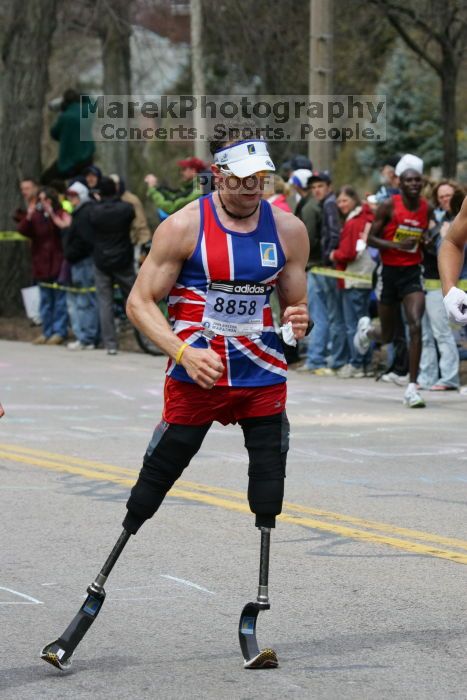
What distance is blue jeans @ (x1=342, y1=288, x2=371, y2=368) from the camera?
15.8 meters

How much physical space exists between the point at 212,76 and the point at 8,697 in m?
39.0

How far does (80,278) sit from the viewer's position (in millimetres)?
19234

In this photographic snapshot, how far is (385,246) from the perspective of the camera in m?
13.5

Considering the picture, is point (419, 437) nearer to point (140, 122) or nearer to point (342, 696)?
point (342, 696)

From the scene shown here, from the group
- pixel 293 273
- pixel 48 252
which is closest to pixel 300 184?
pixel 48 252

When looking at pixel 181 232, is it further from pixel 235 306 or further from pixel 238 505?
pixel 238 505

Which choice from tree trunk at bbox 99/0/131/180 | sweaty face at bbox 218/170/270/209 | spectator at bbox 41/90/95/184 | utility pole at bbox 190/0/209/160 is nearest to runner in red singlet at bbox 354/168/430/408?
sweaty face at bbox 218/170/270/209

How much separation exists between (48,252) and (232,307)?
14.6 metres

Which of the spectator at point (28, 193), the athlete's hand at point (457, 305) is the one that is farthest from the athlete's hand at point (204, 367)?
the spectator at point (28, 193)

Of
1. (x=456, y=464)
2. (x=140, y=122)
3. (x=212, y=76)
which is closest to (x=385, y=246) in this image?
(x=456, y=464)

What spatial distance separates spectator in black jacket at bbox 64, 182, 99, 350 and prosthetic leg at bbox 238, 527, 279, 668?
13.4 m

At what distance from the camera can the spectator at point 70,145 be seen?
24047 millimetres

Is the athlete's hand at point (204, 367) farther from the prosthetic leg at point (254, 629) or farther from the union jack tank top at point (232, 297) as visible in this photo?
the prosthetic leg at point (254, 629)

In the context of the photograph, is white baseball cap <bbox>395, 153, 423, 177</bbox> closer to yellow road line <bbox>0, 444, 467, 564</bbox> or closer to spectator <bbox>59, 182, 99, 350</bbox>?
yellow road line <bbox>0, 444, 467, 564</bbox>
